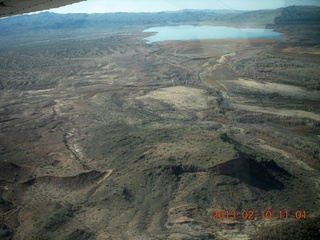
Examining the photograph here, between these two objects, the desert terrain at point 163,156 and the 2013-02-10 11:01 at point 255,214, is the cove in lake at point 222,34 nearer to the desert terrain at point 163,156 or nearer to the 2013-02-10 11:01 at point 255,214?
the desert terrain at point 163,156

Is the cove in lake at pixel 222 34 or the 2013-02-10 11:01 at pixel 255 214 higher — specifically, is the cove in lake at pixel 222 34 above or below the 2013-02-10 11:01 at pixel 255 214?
above

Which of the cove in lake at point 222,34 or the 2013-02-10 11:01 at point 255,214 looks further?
the cove in lake at point 222,34

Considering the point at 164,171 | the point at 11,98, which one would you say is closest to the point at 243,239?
the point at 164,171

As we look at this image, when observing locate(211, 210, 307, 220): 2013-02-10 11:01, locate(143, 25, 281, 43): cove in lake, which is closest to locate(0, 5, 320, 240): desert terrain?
locate(211, 210, 307, 220): 2013-02-10 11:01

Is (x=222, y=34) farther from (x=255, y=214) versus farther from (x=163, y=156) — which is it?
(x=255, y=214)

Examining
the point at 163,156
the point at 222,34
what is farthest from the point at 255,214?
the point at 222,34

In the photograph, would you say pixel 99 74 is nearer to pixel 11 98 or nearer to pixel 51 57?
pixel 11 98

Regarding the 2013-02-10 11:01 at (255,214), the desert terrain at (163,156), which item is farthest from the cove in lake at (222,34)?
the 2013-02-10 11:01 at (255,214)

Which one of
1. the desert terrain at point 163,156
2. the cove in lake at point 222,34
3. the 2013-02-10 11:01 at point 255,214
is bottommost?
the 2013-02-10 11:01 at point 255,214

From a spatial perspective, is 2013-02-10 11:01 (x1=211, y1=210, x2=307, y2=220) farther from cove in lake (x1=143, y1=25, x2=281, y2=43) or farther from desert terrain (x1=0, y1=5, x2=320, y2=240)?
cove in lake (x1=143, y1=25, x2=281, y2=43)
